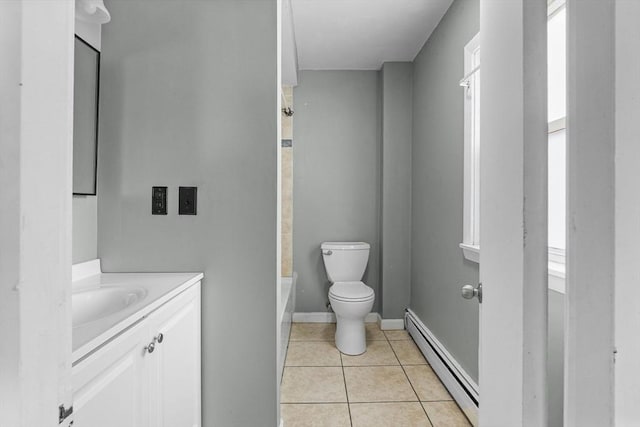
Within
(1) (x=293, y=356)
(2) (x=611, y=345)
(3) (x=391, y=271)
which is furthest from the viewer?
(3) (x=391, y=271)

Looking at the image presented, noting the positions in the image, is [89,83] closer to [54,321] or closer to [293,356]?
[54,321]

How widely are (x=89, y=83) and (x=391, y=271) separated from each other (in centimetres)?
254

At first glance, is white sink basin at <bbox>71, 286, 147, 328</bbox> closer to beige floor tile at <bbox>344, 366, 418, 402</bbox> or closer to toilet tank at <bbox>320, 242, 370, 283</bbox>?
beige floor tile at <bbox>344, 366, 418, 402</bbox>

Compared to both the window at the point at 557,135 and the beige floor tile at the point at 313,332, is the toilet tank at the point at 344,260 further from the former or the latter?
the window at the point at 557,135

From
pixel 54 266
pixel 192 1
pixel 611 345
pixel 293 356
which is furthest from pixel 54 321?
pixel 293 356

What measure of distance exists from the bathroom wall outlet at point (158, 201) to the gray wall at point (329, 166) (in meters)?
1.80

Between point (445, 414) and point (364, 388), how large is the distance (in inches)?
18.7

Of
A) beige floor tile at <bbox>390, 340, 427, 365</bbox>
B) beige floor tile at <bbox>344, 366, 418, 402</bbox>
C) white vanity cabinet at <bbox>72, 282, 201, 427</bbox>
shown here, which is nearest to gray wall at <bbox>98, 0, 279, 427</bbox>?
white vanity cabinet at <bbox>72, 282, 201, 427</bbox>

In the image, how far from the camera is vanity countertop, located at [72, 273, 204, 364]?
763mm

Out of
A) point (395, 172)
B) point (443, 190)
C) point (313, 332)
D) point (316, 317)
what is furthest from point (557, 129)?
point (316, 317)

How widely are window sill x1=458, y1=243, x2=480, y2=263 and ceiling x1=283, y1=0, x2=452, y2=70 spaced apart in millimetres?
1571

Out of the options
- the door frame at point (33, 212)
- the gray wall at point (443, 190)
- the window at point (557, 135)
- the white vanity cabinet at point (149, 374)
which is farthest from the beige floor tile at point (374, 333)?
the door frame at point (33, 212)

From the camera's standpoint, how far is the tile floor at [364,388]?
1760mm

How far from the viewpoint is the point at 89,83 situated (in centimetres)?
140
